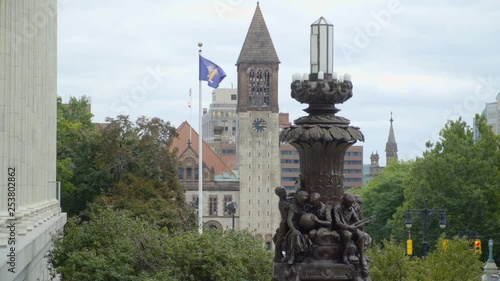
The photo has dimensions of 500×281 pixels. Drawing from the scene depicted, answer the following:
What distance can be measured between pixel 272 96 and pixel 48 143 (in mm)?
128860

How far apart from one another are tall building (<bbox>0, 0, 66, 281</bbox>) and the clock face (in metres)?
128

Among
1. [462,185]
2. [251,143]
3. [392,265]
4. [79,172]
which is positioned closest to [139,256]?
[392,265]

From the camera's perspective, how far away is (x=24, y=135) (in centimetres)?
3969

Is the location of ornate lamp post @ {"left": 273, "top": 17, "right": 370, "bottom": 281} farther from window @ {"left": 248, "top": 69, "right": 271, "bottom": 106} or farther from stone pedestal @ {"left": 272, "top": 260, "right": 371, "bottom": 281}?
window @ {"left": 248, "top": 69, "right": 271, "bottom": 106}

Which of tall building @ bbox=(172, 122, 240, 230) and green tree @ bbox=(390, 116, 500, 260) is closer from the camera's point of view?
green tree @ bbox=(390, 116, 500, 260)

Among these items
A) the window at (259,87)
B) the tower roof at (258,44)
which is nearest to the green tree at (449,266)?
the tower roof at (258,44)

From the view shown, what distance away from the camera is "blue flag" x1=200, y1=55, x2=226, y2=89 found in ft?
244

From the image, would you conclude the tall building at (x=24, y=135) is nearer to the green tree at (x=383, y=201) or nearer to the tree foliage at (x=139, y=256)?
the tree foliage at (x=139, y=256)

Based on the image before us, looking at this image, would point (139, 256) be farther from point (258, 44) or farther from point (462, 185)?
point (258, 44)

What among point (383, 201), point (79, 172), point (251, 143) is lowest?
point (383, 201)

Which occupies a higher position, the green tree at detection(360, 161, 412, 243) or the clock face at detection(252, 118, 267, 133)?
the clock face at detection(252, 118, 267, 133)

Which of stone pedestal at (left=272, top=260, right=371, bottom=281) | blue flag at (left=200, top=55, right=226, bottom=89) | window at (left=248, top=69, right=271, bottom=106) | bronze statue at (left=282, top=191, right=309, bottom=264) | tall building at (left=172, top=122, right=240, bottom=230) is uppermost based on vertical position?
window at (left=248, top=69, right=271, bottom=106)

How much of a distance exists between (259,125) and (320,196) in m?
165

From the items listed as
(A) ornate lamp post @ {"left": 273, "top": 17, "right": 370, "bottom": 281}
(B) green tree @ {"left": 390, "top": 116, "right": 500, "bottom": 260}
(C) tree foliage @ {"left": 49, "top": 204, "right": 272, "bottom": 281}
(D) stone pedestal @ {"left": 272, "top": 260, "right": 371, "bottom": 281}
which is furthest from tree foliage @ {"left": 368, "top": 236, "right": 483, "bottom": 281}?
(B) green tree @ {"left": 390, "top": 116, "right": 500, "bottom": 260}
